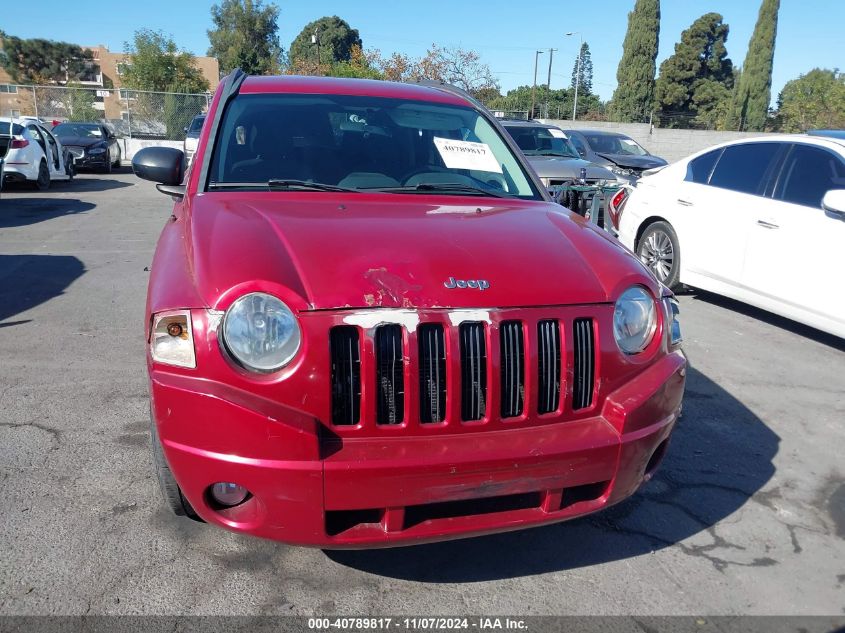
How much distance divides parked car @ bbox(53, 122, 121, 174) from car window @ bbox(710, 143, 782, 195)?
17554mm

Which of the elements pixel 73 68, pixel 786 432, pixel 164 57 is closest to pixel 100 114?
pixel 164 57

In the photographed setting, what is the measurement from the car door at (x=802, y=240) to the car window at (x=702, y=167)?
842mm

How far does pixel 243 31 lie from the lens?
219 ft

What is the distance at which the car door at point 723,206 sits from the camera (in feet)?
20.0

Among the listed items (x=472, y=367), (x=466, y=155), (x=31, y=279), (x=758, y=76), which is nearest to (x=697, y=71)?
(x=758, y=76)

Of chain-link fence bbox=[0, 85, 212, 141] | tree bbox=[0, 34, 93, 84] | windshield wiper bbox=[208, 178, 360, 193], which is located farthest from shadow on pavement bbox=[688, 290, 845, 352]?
tree bbox=[0, 34, 93, 84]

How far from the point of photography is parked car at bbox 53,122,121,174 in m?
19.2

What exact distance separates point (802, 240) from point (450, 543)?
→ 4.25m

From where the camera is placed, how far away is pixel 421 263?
238cm

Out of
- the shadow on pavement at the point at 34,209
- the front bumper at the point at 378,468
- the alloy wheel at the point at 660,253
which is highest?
the front bumper at the point at 378,468

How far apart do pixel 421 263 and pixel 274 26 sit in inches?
2906

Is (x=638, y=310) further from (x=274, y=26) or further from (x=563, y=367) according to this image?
(x=274, y=26)

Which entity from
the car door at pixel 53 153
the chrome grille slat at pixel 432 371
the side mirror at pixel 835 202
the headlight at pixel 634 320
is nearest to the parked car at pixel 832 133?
the side mirror at pixel 835 202

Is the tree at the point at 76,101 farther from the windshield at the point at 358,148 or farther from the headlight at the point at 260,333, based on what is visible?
the headlight at the point at 260,333
